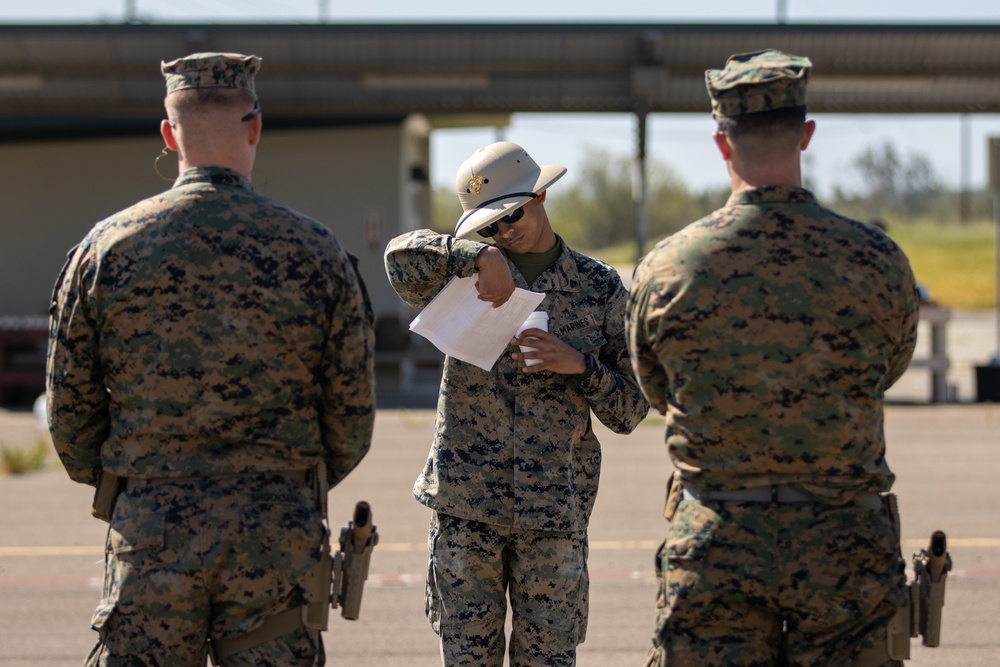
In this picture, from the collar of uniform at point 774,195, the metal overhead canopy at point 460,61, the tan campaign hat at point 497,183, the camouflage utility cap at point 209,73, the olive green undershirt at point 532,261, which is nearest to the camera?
the collar of uniform at point 774,195

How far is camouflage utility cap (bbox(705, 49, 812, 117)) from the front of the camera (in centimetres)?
332

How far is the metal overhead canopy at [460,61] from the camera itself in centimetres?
1970

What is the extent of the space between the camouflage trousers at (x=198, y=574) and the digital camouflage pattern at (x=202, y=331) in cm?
8

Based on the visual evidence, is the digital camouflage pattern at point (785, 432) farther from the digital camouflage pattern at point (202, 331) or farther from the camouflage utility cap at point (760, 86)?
the digital camouflage pattern at point (202, 331)

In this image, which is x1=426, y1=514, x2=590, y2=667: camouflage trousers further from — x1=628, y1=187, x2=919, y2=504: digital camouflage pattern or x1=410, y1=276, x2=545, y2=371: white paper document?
x1=628, y1=187, x2=919, y2=504: digital camouflage pattern

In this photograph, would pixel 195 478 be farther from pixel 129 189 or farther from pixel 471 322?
pixel 129 189

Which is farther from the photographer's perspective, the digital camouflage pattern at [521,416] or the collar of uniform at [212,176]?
the digital camouflage pattern at [521,416]

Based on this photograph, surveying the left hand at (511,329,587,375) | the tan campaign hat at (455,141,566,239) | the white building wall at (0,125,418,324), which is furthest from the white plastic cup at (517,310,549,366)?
the white building wall at (0,125,418,324)

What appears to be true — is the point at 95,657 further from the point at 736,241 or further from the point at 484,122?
the point at 484,122

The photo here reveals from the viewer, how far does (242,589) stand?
3.43 metres

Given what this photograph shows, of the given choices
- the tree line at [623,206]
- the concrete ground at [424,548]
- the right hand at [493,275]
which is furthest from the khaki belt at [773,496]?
the tree line at [623,206]

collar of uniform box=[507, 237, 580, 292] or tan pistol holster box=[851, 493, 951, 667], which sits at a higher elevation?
collar of uniform box=[507, 237, 580, 292]

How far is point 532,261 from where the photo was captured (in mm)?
4434

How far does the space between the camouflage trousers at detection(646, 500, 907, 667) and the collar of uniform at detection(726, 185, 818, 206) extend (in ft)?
2.51
